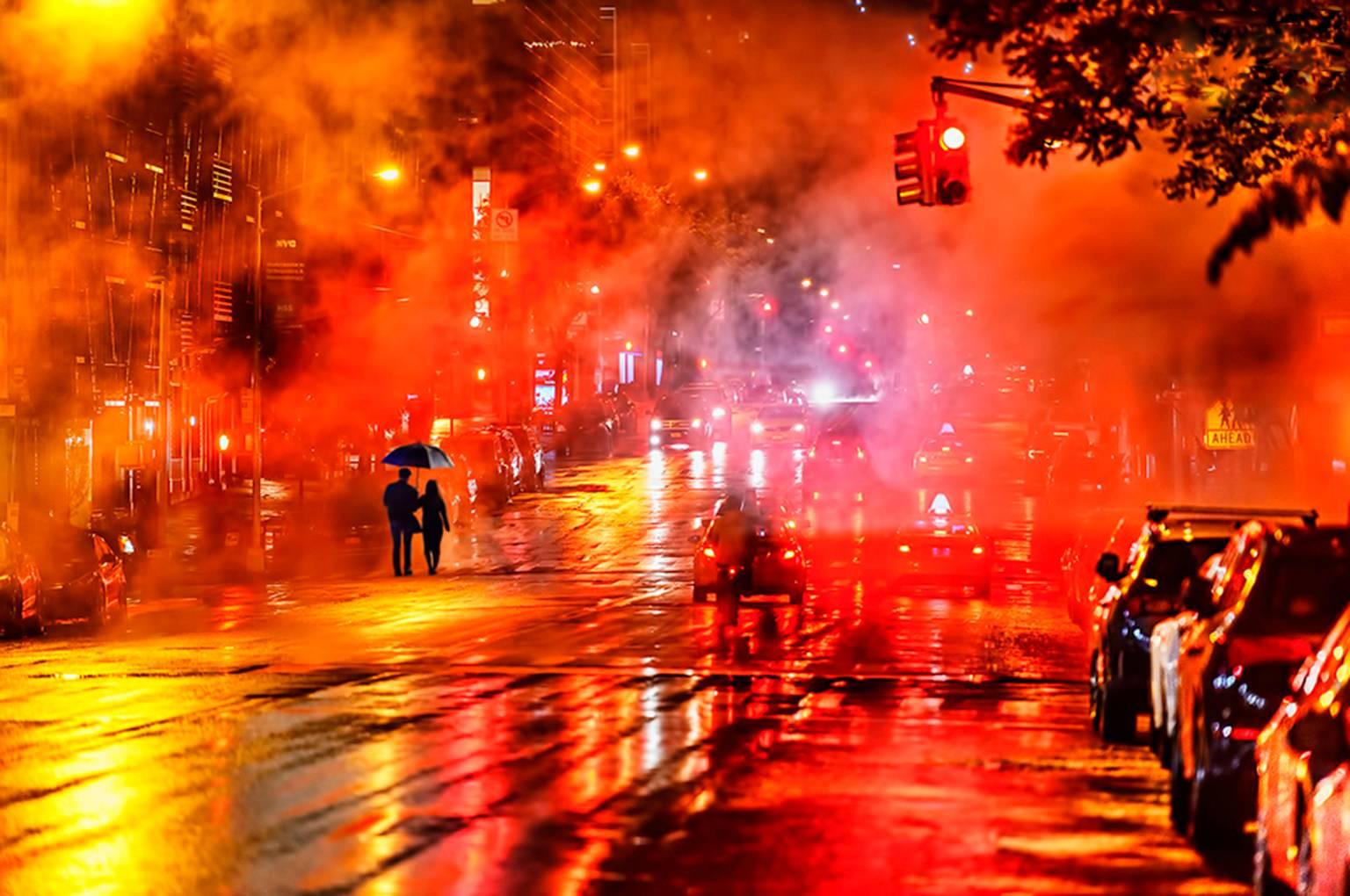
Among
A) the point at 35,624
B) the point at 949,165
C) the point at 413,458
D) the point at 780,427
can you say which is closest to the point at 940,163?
the point at 949,165

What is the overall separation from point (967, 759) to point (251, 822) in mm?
3872

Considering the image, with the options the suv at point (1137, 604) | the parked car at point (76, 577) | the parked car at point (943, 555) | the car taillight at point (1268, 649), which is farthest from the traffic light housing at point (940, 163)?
the car taillight at point (1268, 649)

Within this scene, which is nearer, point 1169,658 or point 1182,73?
point 1169,658

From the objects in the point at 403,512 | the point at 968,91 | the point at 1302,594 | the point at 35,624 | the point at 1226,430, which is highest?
the point at 968,91

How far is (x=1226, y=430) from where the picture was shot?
28969 millimetres

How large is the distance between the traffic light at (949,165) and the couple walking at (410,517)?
10266mm

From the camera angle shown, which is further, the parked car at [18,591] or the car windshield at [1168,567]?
the parked car at [18,591]

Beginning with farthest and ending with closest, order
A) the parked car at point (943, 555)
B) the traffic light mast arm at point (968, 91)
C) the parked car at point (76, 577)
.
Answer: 1. the parked car at point (943, 555)
2. the parked car at point (76, 577)
3. the traffic light mast arm at point (968, 91)

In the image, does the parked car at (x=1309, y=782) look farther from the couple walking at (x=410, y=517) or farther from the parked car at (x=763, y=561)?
the couple walking at (x=410, y=517)

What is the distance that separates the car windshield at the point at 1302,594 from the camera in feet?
27.4

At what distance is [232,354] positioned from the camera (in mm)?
45125

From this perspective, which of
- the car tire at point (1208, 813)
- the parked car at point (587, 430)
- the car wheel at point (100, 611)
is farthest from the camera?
the parked car at point (587, 430)

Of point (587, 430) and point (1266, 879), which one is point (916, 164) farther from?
point (587, 430)

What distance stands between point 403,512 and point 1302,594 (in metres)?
19.5
